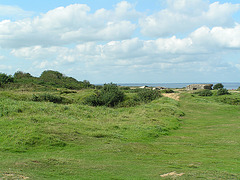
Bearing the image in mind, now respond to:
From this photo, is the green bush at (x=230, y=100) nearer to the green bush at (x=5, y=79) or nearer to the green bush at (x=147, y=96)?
the green bush at (x=147, y=96)

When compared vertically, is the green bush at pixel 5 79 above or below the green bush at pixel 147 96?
above

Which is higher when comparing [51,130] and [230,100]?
[51,130]

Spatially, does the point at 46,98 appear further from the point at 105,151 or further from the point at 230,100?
the point at 230,100

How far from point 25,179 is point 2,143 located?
650 cm

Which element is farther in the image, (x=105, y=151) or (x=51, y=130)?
(x=51, y=130)

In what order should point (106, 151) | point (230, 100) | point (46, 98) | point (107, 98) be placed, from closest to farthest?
point (106, 151)
point (46, 98)
point (107, 98)
point (230, 100)

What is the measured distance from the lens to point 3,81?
5556cm

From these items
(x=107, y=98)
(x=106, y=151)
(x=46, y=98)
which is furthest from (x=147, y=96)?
(x=106, y=151)

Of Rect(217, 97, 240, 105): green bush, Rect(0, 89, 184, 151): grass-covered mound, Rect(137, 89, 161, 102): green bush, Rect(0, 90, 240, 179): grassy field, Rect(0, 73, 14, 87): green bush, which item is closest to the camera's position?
Rect(0, 90, 240, 179): grassy field

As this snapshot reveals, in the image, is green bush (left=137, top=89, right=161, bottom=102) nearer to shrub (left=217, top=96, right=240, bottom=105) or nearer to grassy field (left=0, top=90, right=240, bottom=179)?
shrub (left=217, top=96, right=240, bottom=105)

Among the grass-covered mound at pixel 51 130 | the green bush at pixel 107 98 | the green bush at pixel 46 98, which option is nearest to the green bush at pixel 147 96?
the green bush at pixel 107 98

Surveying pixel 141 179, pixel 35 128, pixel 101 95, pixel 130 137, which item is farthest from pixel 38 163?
pixel 101 95

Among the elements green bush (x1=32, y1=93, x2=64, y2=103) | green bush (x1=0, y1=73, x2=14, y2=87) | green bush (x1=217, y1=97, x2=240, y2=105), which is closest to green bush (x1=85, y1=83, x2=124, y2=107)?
green bush (x1=32, y1=93, x2=64, y2=103)

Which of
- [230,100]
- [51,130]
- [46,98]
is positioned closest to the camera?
[51,130]
